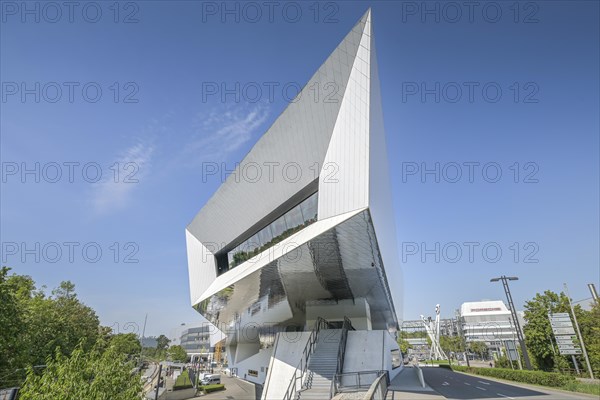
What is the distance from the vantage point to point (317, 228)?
470 inches

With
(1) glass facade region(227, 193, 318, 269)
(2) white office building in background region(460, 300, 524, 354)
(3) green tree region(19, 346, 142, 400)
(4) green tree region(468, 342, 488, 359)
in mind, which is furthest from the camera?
(2) white office building in background region(460, 300, 524, 354)

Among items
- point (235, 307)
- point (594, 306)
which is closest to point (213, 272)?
point (235, 307)

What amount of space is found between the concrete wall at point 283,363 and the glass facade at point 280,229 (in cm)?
542

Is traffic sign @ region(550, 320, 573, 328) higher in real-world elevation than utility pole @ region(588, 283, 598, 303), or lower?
lower

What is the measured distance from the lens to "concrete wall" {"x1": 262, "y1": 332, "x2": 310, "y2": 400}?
16078 mm

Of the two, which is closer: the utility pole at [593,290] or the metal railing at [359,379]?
the metal railing at [359,379]

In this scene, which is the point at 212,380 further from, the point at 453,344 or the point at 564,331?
the point at 453,344

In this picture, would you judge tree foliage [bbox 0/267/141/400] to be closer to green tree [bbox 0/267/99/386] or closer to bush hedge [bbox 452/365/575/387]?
green tree [bbox 0/267/99/386]

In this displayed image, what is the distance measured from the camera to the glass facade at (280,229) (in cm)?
1533

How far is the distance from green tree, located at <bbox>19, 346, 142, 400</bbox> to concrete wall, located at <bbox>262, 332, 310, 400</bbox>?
1062 centimetres

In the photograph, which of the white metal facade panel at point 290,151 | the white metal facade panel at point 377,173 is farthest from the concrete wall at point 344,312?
the white metal facade panel at point 290,151

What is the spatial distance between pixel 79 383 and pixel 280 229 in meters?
12.8

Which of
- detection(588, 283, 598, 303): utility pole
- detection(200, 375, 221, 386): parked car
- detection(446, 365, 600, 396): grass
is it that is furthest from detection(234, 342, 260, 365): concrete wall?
detection(588, 283, 598, 303): utility pole

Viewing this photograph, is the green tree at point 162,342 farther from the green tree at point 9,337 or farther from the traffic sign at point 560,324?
the traffic sign at point 560,324
